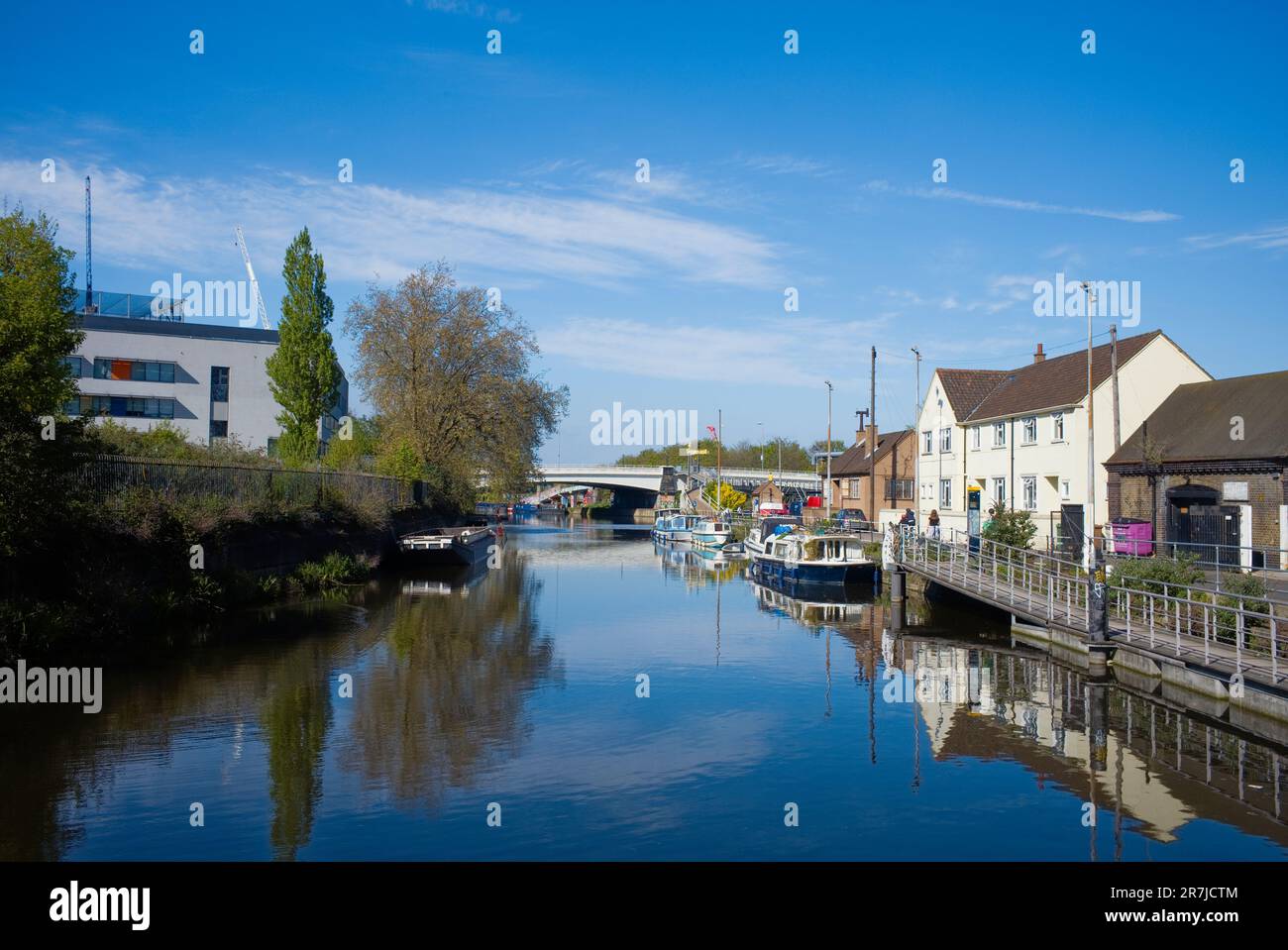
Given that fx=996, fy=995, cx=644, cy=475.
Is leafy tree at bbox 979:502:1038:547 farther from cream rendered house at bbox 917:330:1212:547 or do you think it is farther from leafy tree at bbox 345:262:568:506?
leafy tree at bbox 345:262:568:506

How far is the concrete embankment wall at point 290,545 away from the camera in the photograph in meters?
28.5

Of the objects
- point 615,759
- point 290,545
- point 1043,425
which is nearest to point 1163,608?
point 615,759

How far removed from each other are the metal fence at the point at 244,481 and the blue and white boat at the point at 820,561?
17139mm

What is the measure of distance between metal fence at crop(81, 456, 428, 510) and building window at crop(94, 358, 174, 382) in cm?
3022

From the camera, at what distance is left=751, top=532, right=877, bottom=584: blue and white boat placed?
3925 cm

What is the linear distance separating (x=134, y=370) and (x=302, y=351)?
77.6 ft

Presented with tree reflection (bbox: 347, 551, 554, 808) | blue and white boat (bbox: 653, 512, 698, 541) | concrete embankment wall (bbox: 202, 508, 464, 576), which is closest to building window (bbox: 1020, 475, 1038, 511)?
tree reflection (bbox: 347, 551, 554, 808)

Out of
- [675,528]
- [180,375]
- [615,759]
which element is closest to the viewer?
[615,759]

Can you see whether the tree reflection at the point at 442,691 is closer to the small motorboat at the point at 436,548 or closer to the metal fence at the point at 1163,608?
the small motorboat at the point at 436,548

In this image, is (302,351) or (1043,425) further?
(302,351)

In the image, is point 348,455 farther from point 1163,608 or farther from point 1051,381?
point 1163,608

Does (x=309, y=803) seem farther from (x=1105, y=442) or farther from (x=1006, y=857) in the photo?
(x=1105, y=442)

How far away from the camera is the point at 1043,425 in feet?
143

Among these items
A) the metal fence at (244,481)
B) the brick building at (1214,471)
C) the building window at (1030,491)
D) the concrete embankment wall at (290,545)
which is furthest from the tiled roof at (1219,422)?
the metal fence at (244,481)
